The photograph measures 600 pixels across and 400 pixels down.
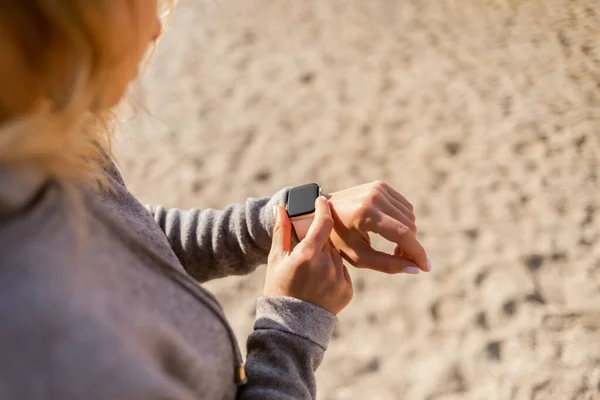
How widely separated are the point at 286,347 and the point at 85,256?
0.34 meters

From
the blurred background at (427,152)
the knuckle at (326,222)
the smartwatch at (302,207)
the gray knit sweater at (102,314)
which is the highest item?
the blurred background at (427,152)

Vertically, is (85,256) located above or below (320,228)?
below

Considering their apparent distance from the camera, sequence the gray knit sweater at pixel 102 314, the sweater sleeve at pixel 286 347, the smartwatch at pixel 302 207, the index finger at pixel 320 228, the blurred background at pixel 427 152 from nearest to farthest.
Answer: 1. the gray knit sweater at pixel 102 314
2. the sweater sleeve at pixel 286 347
3. the index finger at pixel 320 228
4. the smartwatch at pixel 302 207
5. the blurred background at pixel 427 152

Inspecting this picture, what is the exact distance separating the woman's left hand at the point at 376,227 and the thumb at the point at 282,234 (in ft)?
0.29

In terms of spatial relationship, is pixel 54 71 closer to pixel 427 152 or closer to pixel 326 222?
pixel 326 222

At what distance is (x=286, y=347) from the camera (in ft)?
2.38

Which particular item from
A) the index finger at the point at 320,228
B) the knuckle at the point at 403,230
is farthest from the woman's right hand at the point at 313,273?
the knuckle at the point at 403,230

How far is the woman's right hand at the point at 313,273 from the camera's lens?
2.50 feet

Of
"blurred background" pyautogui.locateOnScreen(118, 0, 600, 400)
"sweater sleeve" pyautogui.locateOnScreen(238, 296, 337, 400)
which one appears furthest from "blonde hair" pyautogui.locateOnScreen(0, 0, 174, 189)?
"blurred background" pyautogui.locateOnScreen(118, 0, 600, 400)

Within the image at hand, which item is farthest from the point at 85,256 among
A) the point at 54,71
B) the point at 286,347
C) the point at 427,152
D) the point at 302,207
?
the point at 427,152

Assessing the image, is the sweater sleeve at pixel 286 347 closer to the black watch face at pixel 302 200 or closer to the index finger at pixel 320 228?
the index finger at pixel 320 228

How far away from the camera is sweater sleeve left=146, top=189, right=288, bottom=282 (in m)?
0.98

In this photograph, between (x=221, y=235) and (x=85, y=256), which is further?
(x=221, y=235)

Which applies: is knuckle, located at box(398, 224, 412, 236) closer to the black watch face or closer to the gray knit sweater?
the black watch face
